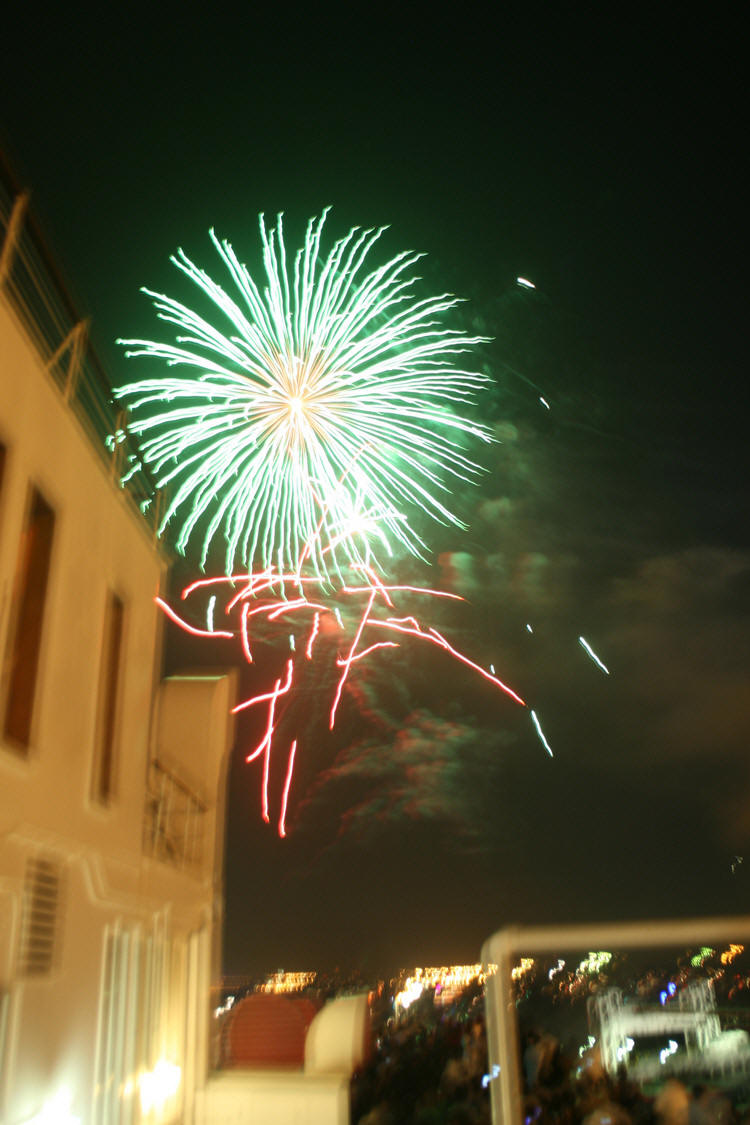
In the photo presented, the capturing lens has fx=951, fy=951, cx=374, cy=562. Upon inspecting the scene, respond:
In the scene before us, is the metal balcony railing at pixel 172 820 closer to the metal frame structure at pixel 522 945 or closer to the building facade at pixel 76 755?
the building facade at pixel 76 755

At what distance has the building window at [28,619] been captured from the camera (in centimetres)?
535

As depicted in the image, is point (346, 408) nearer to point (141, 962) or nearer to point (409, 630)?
point (409, 630)

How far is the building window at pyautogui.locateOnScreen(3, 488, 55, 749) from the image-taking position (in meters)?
5.35

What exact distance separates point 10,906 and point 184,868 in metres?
4.64

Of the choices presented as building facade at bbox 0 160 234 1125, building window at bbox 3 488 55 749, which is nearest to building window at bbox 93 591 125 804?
building facade at bbox 0 160 234 1125

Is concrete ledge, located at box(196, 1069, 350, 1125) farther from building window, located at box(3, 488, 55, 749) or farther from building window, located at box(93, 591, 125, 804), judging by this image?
building window, located at box(3, 488, 55, 749)

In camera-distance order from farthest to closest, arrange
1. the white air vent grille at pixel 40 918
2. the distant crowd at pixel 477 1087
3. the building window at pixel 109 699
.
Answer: the building window at pixel 109 699, the white air vent grille at pixel 40 918, the distant crowd at pixel 477 1087

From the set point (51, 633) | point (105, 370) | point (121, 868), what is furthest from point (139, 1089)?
point (105, 370)

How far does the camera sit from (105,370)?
22.8ft

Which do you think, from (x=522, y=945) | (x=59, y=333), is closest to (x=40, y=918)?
(x=522, y=945)

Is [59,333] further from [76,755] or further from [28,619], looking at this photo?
[76,755]

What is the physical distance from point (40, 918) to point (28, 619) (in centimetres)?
169

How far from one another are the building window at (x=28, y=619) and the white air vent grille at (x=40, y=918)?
0.73 meters

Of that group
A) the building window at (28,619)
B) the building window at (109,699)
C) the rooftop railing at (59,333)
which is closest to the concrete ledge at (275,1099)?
the building window at (109,699)
